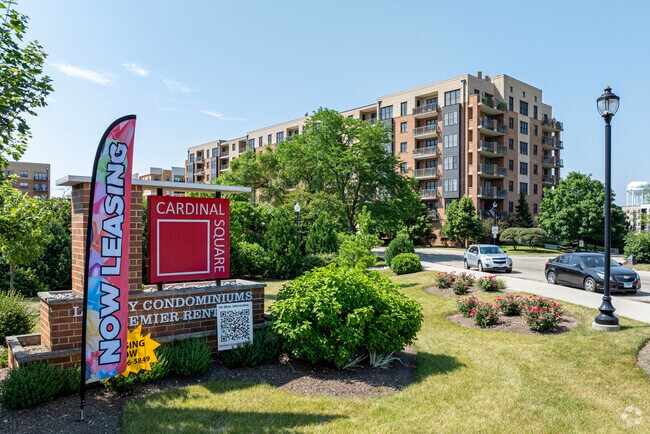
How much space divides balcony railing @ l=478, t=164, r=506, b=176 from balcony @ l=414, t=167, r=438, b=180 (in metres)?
5.56

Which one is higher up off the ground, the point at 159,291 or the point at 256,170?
the point at 256,170

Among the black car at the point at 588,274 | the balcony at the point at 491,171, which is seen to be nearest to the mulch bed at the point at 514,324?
the black car at the point at 588,274

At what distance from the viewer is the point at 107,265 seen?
5648 millimetres

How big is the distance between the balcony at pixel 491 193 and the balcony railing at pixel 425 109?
11.4 meters

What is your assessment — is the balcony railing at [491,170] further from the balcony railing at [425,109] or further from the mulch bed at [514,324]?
the mulch bed at [514,324]

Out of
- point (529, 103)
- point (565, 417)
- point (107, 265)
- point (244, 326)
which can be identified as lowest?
point (565, 417)

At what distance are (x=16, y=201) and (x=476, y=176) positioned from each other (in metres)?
50.3

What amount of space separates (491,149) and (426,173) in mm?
8233

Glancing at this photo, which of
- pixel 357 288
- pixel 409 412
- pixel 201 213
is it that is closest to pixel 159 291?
pixel 201 213

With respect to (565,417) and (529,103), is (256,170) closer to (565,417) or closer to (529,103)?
(529,103)

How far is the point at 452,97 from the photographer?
54531 mm

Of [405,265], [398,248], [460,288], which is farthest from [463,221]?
[460,288]

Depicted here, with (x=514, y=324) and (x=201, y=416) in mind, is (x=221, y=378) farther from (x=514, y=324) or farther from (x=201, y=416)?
(x=514, y=324)

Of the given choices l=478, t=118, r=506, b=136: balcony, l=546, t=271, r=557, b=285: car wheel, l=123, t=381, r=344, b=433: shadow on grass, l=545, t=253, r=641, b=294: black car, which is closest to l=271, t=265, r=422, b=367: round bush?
l=123, t=381, r=344, b=433: shadow on grass
